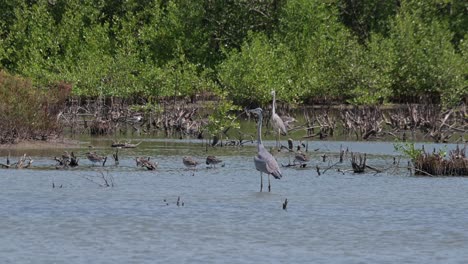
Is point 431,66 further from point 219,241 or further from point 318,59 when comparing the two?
point 219,241

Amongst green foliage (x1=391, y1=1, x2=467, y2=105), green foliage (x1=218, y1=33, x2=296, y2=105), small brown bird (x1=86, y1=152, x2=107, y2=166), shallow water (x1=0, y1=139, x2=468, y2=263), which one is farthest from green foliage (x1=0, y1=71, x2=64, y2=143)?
green foliage (x1=391, y1=1, x2=467, y2=105)

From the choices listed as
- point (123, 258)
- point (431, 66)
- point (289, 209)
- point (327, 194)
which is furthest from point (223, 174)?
point (431, 66)

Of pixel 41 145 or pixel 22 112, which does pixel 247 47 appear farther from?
pixel 22 112

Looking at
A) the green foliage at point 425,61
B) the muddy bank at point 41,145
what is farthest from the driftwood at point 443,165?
the green foliage at point 425,61

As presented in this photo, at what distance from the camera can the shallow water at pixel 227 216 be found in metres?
15.1

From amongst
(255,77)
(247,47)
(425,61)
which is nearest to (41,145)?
(255,77)

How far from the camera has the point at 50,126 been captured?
31906mm

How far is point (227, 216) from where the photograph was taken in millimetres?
18578

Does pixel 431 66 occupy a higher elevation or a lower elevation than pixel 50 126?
higher

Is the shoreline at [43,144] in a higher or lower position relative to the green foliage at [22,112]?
lower

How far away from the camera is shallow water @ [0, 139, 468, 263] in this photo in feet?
49.6

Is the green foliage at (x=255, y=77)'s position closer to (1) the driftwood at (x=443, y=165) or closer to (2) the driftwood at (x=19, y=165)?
(2) the driftwood at (x=19, y=165)

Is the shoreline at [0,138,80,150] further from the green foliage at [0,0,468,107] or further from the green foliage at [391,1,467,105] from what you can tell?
the green foliage at [391,1,467,105]

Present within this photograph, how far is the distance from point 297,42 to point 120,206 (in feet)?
132
